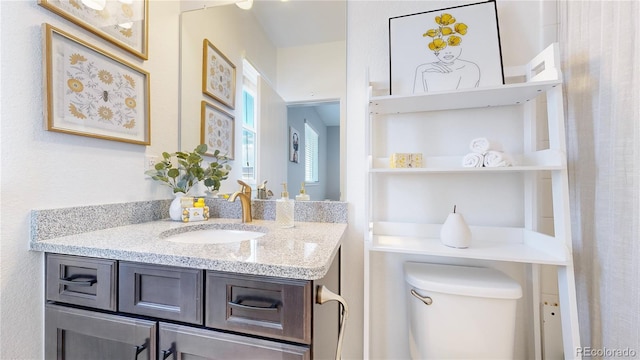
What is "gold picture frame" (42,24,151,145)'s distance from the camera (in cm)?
89

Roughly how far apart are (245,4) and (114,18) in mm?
624

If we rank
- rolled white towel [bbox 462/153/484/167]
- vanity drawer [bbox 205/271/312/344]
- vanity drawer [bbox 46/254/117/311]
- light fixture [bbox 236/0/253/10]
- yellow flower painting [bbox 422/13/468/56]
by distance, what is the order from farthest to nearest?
light fixture [bbox 236/0/253/10] → yellow flower painting [bbox 422/13/468/56] → rolled white towel [bbox 462/153/484/167] → vanity drawer [bbox 46/254/117/311] → vanity drawer [bbox 205/271/312/344]

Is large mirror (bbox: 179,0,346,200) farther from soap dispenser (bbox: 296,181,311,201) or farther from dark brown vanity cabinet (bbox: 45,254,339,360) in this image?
dark brown vanity cabinet (bbox: 45,254,339,360)

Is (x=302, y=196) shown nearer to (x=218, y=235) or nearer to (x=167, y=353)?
(x=218, y=235)

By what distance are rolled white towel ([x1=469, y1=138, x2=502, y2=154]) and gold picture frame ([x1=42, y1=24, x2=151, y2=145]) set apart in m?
1.50

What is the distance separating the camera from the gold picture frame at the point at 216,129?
1.45 m

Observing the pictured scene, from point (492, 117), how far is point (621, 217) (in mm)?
560

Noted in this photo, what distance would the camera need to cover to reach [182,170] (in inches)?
55.3

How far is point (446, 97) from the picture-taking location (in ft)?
3.39

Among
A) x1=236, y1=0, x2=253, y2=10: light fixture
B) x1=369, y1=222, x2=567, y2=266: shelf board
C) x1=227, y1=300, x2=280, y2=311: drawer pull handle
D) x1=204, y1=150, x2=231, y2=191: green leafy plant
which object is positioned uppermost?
x1=236, y1=0, x2=253, y2=10: light fixture

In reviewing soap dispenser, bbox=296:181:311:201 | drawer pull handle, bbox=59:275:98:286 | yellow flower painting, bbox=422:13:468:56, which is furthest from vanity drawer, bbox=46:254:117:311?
yellow flower painting, bbox=422:13:468:56

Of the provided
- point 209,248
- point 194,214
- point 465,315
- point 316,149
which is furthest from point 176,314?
point 465,315

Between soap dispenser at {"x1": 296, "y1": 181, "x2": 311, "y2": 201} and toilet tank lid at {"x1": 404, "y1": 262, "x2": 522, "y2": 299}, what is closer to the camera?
toilet tank lid at {"x1": 404, "y1": 262, "x2": 522, "y2": 299}

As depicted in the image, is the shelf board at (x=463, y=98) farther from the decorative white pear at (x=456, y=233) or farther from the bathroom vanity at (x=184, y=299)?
the bathroom vanity at (x=184, y=299)
